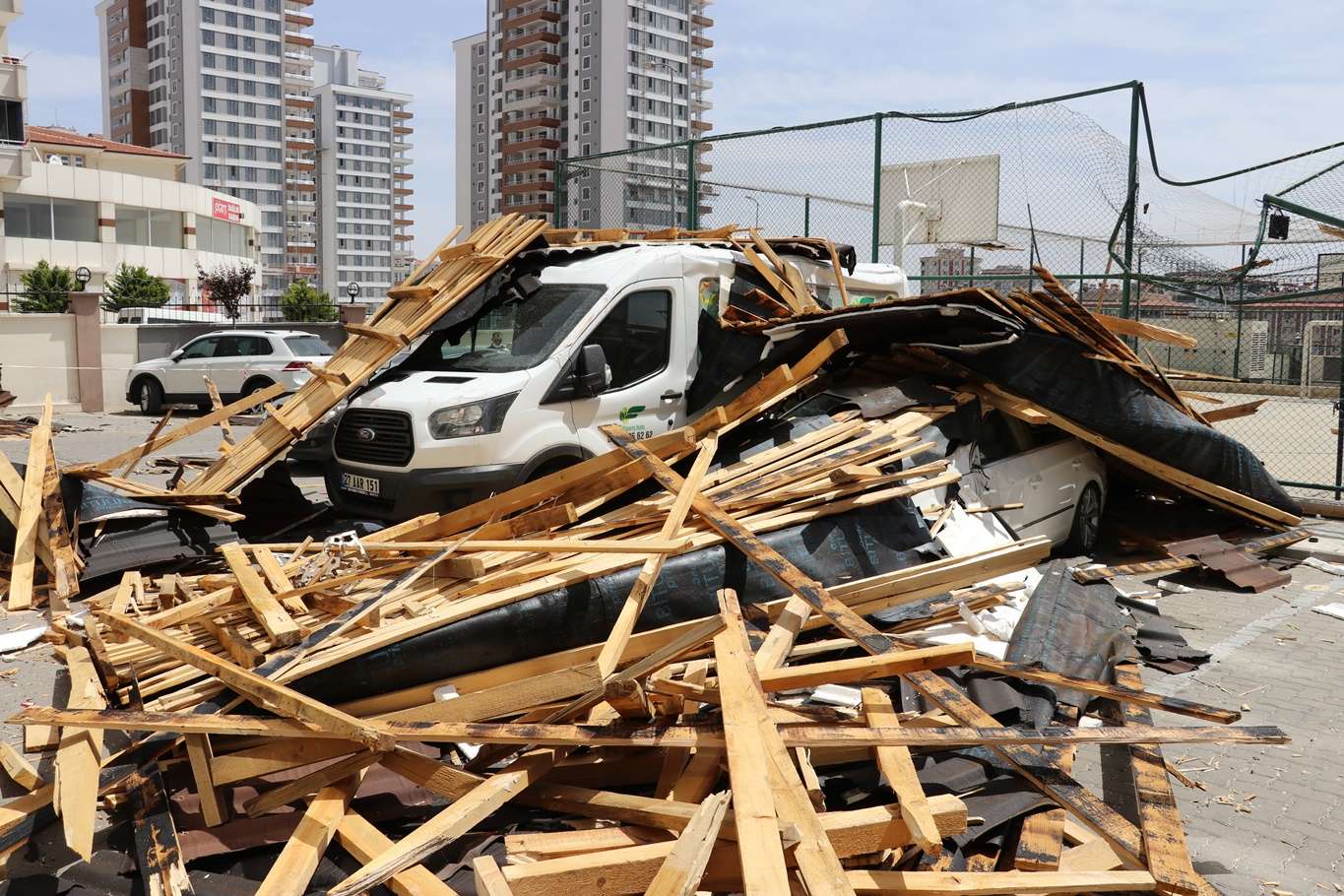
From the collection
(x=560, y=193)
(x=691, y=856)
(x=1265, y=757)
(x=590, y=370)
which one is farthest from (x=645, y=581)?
(x=560, y=193)

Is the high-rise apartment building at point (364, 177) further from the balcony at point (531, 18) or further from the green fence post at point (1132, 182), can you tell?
the green fence post at point (1132, 182)

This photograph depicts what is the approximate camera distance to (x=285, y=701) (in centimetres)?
440

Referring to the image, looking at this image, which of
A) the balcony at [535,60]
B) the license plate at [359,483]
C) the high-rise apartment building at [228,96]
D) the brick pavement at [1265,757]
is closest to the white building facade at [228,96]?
the high-rise apartment building at [228,96]

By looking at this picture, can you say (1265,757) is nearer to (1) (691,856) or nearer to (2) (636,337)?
(1) (691,856)

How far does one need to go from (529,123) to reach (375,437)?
111426 millimetres

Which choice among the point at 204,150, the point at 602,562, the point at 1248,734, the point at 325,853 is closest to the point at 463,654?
the point at 602,562

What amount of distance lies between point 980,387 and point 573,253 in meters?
3.68

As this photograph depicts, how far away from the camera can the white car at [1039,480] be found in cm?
802

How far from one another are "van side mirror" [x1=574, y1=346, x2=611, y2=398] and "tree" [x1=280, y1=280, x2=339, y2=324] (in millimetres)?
41963

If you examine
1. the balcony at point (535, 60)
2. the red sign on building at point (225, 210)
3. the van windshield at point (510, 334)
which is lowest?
the van windshield at point (510, 334)

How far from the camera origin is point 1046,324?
340 inches

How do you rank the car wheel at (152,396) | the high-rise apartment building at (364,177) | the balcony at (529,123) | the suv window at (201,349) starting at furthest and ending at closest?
1. the high-rise apartment building at (364,177)
2. the balcony at (529,123)
3. the suv window at (201,349)
4. the car wheel at (152,396)

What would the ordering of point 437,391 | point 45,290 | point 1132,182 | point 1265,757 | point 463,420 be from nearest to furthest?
point 1265,757, point 463,420, point 437,391, point 1132,182, point 45,290

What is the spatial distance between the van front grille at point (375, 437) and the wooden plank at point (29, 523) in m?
2.15
